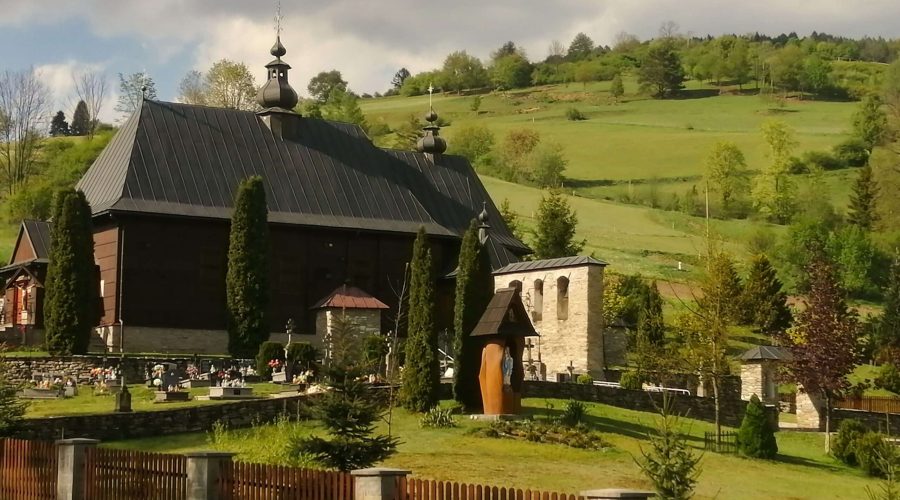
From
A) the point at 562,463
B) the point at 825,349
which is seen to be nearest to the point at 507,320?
the point at 562,463

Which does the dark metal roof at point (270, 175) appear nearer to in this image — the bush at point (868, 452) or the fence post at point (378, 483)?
the bush at point (868, 452)

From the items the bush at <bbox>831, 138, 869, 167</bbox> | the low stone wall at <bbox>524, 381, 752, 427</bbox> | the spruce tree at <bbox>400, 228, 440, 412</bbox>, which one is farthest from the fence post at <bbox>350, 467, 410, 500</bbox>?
the bush at <bbox>831, 138, 869, 167</bbox>

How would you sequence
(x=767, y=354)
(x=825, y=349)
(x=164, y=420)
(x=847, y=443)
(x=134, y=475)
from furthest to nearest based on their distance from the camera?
(x=767, y=354), (x=825, y=349), (x=847, y=443), (x=164, y=420), (x=134, y=475)

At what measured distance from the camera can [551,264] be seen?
48.3 metres

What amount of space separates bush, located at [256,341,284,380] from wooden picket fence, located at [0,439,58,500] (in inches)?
Answer: 683

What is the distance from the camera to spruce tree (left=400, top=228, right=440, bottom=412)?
3481cm

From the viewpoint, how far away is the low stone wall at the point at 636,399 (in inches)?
1526

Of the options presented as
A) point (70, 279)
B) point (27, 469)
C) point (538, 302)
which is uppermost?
point (70, 279)

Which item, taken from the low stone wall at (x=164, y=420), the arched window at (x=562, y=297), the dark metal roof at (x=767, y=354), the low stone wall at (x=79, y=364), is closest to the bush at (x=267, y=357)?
the low stone wall at (x=79, y=364)

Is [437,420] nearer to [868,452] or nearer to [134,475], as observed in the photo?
[868,452]

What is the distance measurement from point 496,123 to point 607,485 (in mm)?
119902

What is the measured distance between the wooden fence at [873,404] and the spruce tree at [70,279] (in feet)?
86.1

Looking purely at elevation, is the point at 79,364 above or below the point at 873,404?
above

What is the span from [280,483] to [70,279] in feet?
90.5
